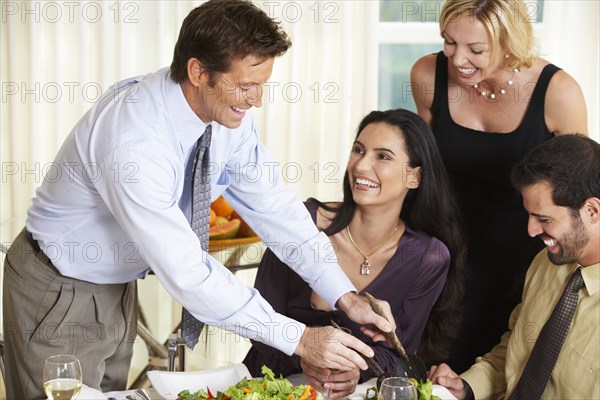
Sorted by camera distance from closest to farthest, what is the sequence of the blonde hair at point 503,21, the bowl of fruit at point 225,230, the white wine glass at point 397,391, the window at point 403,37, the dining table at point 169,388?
1. the white wine glass at point 397,391
2. the dining table at point 169,388
3. the blonde hair at point 503,21
4. the bowl of fruit at point 225,230
5. the window at point 403,37

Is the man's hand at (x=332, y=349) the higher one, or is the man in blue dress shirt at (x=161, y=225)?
the man in blue dress shirt at (x=161, y=225)

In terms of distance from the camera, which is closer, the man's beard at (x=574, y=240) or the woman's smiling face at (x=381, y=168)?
the man's beard at (x=574, y=240)

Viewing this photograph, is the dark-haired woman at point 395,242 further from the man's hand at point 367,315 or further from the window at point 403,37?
the window at point 403,37

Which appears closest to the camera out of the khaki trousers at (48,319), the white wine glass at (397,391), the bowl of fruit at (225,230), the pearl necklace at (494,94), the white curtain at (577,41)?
the white wine glass at (397,391)

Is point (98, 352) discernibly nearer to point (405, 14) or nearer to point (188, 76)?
point (188, 76)

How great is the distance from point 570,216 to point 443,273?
1.67 feet

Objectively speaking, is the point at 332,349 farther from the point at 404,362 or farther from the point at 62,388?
the point at 62,388

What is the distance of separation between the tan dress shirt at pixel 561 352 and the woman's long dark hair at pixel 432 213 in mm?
242

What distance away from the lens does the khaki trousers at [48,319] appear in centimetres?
211

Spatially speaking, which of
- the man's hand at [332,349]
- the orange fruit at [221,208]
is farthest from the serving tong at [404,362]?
the orange fruit at [221,208]

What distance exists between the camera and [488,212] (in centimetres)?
266

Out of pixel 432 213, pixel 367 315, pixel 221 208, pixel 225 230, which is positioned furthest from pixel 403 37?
pixel 367 315

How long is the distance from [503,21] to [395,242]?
2.19ft

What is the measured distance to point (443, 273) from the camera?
2461 millimetres
